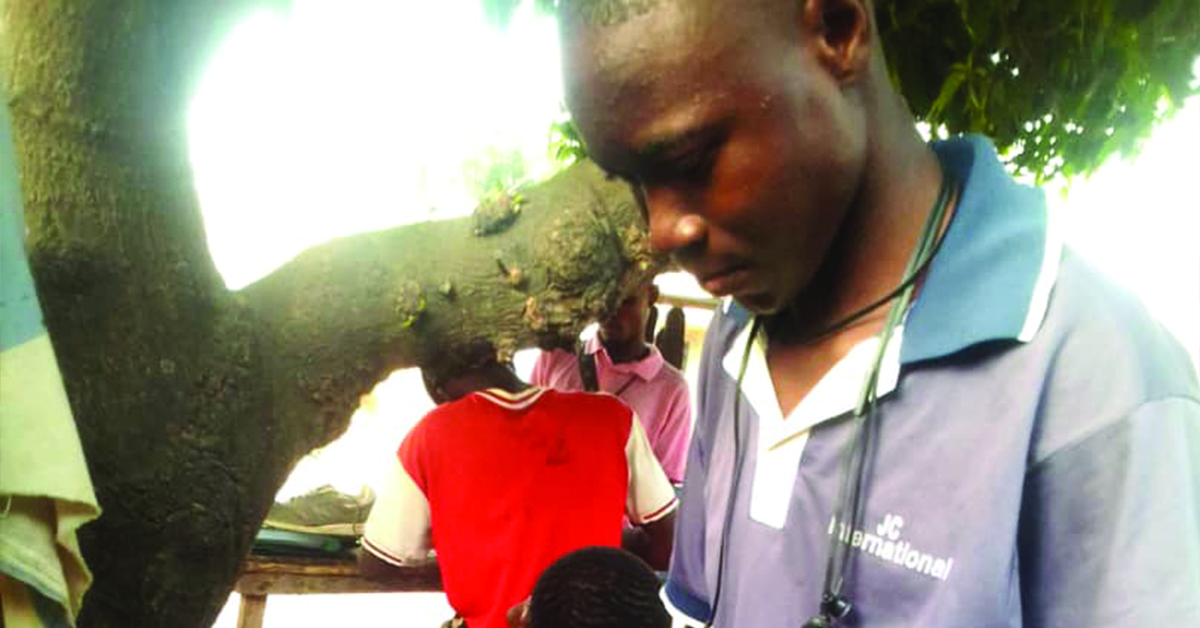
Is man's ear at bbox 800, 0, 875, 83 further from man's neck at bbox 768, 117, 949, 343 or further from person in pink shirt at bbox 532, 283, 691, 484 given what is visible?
person in pink shirt at bbox 532, 283, 691, 484

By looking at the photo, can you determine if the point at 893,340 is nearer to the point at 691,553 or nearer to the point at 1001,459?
the point at 1001,459

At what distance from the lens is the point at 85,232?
60.3 inches

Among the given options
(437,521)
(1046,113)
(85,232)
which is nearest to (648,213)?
(85,232)

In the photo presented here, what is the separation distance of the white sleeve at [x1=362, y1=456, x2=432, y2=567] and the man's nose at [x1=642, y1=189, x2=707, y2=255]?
83.2 inches

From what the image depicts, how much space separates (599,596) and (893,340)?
1451 mm

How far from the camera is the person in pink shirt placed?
12.3 ft

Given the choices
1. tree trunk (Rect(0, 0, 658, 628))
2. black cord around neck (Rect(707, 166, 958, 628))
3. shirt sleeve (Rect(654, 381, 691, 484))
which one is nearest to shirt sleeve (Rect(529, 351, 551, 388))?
shirt sleeve (Rect(654, 381, 691, 484))

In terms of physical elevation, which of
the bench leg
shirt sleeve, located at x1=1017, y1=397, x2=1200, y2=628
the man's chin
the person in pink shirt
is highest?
the man's chin

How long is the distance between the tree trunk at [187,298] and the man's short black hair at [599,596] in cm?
70

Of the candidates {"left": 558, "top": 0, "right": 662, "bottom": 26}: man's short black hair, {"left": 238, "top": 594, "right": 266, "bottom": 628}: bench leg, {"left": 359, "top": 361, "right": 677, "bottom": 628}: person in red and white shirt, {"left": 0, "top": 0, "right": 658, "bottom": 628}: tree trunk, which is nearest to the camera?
{"left": 558, "top": 0, "right": 662, "bottom": 26}: man's short black hair

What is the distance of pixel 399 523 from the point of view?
2986 millimetres

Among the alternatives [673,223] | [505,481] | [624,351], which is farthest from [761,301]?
[624,351]

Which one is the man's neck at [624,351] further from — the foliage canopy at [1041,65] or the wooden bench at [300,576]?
the foliage canopy at [1041,65]

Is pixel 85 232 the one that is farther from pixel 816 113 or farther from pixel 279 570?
pixel 279 570
